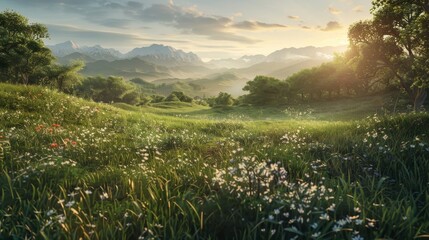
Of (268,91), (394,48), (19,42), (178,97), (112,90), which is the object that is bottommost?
(178,97)

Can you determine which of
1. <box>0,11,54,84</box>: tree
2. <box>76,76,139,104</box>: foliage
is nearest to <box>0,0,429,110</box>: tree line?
<box>0,11,54,84</box>: tree

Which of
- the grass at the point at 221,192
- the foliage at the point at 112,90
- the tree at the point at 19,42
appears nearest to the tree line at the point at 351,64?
the tree at the point at 19,42

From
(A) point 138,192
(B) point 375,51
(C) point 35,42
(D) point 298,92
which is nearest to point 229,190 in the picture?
(A) point 138,192

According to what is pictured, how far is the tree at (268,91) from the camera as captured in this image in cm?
10062

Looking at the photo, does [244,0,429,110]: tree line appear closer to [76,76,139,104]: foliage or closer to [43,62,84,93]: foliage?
[43,62,84,93]: foliage

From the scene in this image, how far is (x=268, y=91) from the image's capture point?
3989 inches

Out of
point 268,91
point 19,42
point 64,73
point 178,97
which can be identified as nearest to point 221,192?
point 19,42

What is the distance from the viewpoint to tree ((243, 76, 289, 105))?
101m

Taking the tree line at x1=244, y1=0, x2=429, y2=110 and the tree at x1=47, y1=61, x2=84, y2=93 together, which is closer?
the tree line at x1=244, y1=0, x2=429, y2=110

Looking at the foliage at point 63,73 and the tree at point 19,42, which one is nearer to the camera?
the tree at point 19,42

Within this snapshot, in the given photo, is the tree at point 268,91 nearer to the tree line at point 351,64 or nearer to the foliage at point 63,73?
the tree line at point 351,64

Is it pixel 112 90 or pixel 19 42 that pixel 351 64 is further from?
pixel 112 90

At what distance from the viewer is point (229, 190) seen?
509 centimetres

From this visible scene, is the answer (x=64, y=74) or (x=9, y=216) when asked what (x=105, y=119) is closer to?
(x=9, y=216)
